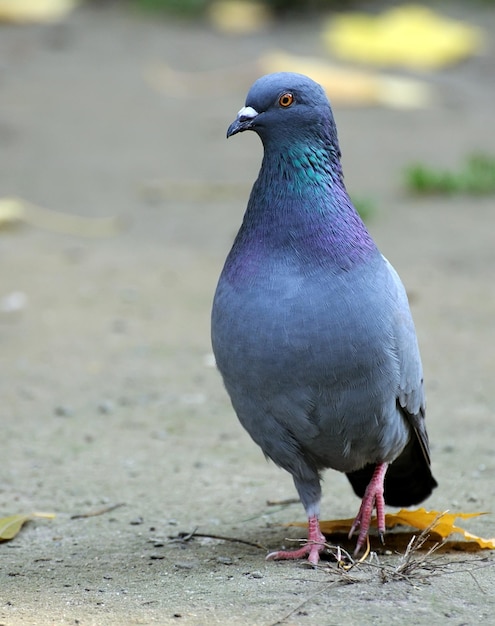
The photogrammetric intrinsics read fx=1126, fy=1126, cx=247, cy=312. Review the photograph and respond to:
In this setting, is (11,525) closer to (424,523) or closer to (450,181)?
(424,523)

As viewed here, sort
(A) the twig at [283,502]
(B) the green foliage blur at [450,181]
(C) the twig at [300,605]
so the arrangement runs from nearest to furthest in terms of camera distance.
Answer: (C) the twig at [300,605] < (A) the twig at [283,502] < (B) the green foliage blur at [450,181]

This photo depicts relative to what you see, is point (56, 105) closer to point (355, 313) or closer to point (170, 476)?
point (170, 476)

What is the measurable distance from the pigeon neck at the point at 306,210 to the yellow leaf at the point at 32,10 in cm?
1283

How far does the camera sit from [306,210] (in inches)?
142

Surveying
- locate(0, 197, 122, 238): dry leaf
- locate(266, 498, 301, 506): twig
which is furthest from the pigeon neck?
locate(0, 197, 122, 238): dry leaf

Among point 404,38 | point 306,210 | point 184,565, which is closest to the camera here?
point 306,210

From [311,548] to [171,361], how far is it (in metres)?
2.61

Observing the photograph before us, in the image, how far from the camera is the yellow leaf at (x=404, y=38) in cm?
1424

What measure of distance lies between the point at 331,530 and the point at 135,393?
2.00 meters

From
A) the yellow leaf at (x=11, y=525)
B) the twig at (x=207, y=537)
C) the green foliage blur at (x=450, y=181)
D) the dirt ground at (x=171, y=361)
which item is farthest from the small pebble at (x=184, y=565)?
the green foliage blur at (x=450, y=181)

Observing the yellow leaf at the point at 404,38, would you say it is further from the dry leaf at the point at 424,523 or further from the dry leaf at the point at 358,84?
the dry leaf at the point at 424,523

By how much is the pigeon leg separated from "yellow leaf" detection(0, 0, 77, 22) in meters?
13.0

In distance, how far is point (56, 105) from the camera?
12305 millimetres

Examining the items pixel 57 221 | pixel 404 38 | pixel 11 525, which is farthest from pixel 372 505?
pixel 404 38
